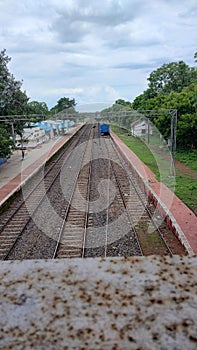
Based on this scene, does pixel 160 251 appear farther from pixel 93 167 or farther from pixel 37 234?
pixel 93 167

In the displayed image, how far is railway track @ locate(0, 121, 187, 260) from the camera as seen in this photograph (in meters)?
8.38

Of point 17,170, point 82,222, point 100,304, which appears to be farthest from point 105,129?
point 100,304

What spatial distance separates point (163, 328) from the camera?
67 centimetres

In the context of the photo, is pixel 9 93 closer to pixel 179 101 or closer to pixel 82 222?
pixel 179 101

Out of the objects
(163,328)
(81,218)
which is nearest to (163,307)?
(163,328)

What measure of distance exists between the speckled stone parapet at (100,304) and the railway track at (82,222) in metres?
7.26

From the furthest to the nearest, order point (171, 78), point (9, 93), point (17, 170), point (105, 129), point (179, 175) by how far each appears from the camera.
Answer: point (105, 129)
point (171, 78)
point (9, 93)
point (17, 170)
point (179, 175)

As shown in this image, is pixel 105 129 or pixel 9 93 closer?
pixel 9 93

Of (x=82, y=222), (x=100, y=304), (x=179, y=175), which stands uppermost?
(x=100, y=304)

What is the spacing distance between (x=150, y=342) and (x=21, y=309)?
30cm

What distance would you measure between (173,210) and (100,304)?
1059cm

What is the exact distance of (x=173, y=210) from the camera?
10945mm

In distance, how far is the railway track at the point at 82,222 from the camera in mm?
8383

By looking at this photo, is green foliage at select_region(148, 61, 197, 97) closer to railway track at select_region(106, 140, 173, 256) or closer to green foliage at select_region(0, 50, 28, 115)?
green foliage at select_region(0, 50, 28, 115)
